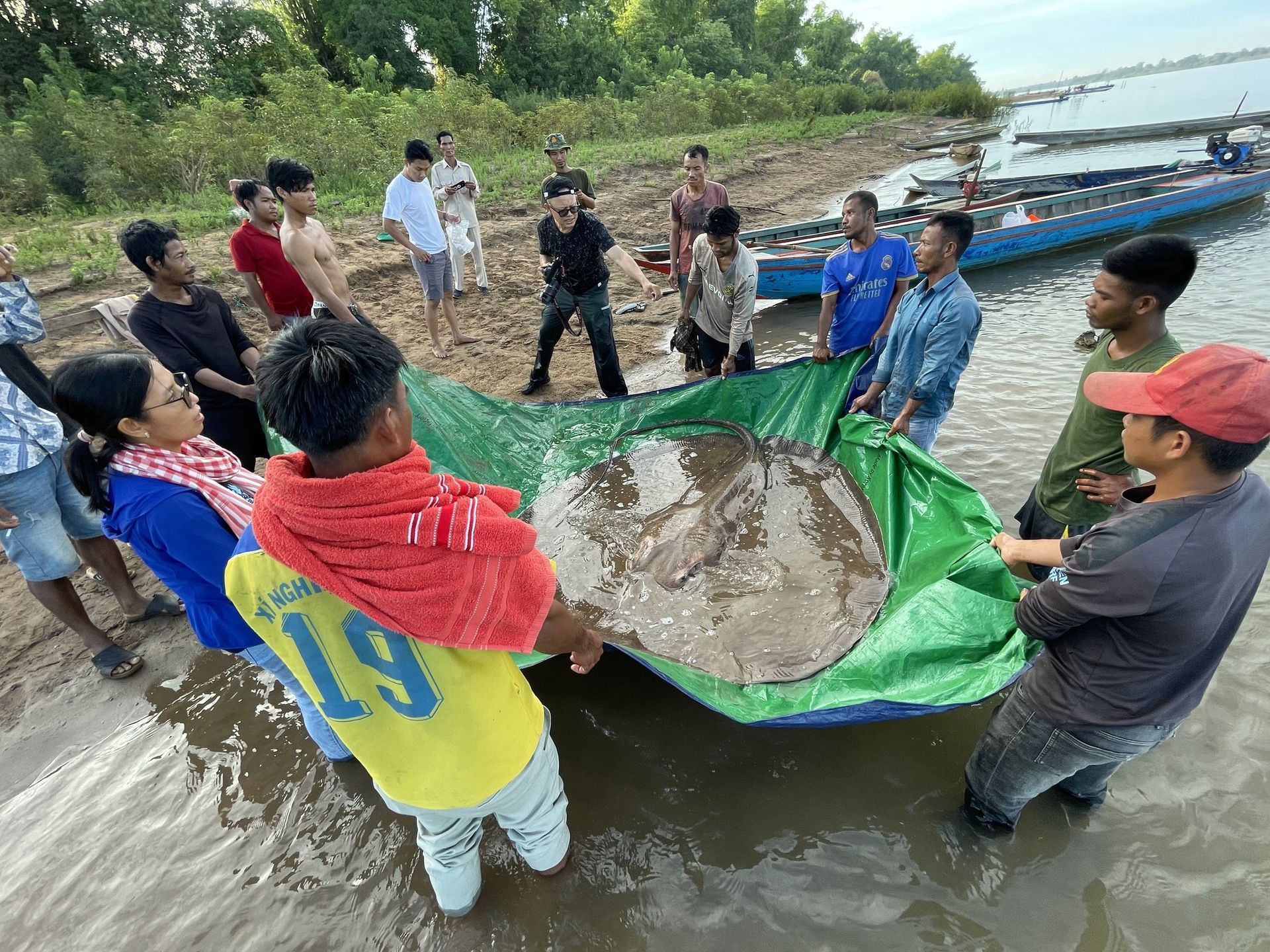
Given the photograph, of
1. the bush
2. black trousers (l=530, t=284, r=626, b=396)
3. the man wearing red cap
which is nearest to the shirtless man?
black trousers (l=530, t=284, r=626, b=396)

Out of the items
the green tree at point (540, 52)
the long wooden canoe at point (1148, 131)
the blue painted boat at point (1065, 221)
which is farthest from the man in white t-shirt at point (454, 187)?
the long wooden canoe at point (1148, 131)

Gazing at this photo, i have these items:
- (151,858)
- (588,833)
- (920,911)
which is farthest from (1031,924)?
(151,858)

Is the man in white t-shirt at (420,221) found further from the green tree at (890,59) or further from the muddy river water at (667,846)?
the green tree at (890,59)

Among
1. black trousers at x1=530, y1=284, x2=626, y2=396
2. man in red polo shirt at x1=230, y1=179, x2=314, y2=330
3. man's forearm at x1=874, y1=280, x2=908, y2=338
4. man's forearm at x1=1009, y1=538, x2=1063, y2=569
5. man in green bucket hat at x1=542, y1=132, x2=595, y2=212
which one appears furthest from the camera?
man in green bucket hat at x1=542, y1=132, x2=595, y2=212

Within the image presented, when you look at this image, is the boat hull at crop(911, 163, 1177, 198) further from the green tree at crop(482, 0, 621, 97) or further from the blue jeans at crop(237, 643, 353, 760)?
the green tree at crop(482, 0, 621, 97)

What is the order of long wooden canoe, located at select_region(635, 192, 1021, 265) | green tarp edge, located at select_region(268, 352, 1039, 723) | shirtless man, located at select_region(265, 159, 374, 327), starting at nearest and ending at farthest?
green tarp edge, located at select_region(268, 352, 1039, 723), shirtless man, located at select_region(265, 159, 374, 327), long wooden canoe, located at select_region(635, 192, 1021, 265)

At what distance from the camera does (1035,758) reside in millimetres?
1710

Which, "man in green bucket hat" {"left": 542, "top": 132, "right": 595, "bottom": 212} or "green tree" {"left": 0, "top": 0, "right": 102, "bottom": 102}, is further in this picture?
"green tree" {"left": 0, "top": 0, "right": 102, "bottom": 102}

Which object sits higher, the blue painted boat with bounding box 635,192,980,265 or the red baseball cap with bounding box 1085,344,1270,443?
the red baseball cap with bounding box 1085,344,1270,443

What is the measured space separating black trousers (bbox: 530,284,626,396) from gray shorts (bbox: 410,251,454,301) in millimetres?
1282

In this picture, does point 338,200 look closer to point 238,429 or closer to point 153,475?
point 238,429

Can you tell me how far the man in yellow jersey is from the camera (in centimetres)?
95

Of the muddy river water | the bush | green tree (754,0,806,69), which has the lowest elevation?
the muddy river water

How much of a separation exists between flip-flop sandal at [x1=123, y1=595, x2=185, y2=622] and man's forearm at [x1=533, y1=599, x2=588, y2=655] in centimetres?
289
